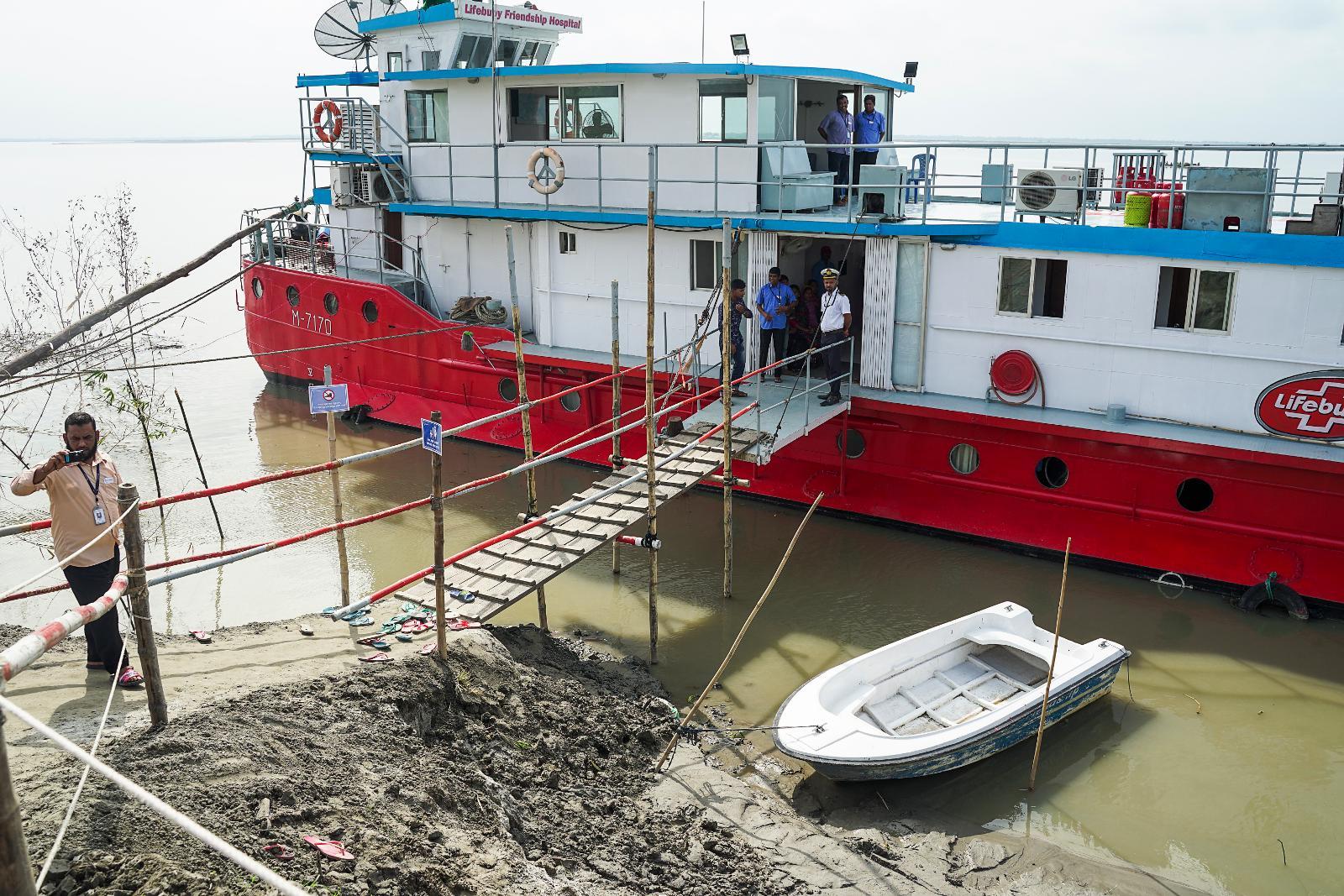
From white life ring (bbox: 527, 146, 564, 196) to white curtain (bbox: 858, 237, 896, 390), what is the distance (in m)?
4.80

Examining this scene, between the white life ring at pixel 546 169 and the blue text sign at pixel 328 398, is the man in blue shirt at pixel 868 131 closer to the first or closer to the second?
the white life ring at pixel 546 169

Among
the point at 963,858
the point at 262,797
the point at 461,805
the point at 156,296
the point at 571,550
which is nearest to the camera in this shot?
the point at 262,797

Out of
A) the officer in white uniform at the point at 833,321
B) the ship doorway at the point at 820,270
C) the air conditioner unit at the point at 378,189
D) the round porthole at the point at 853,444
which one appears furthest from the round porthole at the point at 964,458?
the air conditioner unit at the point at 378,189

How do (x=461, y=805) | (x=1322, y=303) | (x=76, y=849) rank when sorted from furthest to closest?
Answer: (x=1322, y=303), (x=461, y=805), (x=76, y=849)

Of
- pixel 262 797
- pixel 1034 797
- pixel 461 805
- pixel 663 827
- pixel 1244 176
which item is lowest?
pixel 1034 797

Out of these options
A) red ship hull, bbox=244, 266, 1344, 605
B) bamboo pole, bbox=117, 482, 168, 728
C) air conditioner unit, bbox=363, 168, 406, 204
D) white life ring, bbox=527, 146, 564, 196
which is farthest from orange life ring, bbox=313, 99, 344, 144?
bamboo pole, bbox=117, 482, 168, 728

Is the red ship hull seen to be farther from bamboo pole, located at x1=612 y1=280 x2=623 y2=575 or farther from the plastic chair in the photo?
the plastic chair

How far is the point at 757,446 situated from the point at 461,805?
6828 mm

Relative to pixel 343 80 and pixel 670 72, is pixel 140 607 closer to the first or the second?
pixel 670 72

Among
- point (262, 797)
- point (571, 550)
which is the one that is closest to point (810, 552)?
point (571, 550)

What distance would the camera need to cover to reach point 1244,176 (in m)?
12.0

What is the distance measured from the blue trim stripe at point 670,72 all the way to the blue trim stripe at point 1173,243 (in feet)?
11.2

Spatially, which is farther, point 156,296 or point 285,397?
point 156,296

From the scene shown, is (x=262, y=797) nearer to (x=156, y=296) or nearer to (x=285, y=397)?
(x=285, y=397)
